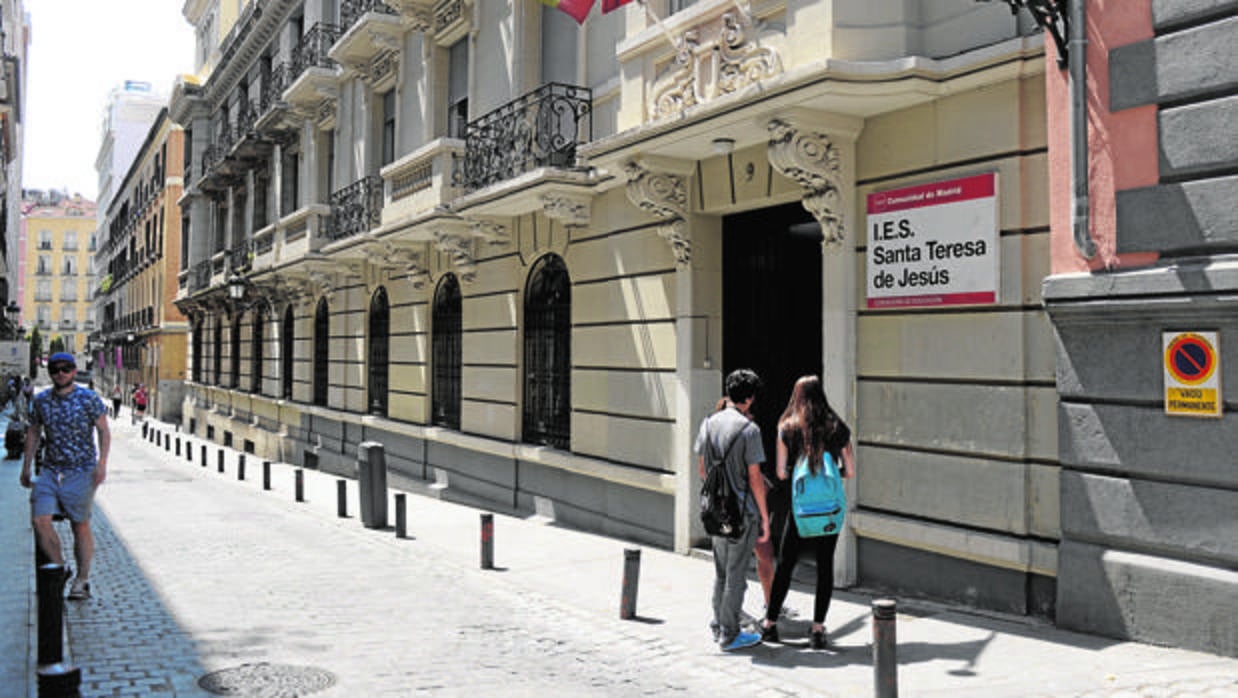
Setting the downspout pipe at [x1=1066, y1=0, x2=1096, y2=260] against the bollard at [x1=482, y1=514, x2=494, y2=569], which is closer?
the downspout pipe at [x1=1066, y1=0, x2=1096, y2=260]

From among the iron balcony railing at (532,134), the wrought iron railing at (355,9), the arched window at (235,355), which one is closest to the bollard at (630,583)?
the iron balcony railing at (532,134)

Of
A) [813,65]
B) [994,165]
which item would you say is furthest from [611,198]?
[994,165]

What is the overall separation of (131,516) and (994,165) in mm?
12924

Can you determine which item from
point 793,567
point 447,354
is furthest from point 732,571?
point 447,354

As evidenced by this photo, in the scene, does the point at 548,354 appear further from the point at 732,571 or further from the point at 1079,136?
the point at 1079,136

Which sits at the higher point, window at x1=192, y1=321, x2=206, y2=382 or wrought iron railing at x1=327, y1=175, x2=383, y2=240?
wrought iron railing at x1=327, y1=175, x2=383, y2=240

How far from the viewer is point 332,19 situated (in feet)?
73.2

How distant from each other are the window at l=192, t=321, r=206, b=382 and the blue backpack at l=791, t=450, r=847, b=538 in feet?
115

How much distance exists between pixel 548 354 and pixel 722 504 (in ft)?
24.1

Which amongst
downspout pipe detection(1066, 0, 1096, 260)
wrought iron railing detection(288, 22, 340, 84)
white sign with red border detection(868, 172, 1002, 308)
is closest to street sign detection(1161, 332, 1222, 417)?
downspout pipe detection(1066, 0, 1096, 260)

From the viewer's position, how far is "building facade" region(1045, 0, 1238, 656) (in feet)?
18.5

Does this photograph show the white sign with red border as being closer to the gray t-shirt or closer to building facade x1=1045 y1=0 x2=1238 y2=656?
building facade x1=1045 y1=0 x2=1238 y2=656

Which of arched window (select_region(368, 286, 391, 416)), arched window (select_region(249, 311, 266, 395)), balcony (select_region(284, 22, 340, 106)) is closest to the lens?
arched window (select_region(368, 286, 391, 416))

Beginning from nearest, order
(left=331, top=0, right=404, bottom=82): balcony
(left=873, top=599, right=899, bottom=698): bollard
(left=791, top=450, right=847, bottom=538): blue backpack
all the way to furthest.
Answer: (left=873, top=599, right=899, bottom=698): bollard, (left=791, top=450, right=847, bottom=538): blue backpack, (left=331, top=0, right=404, bottom=82): balcony
